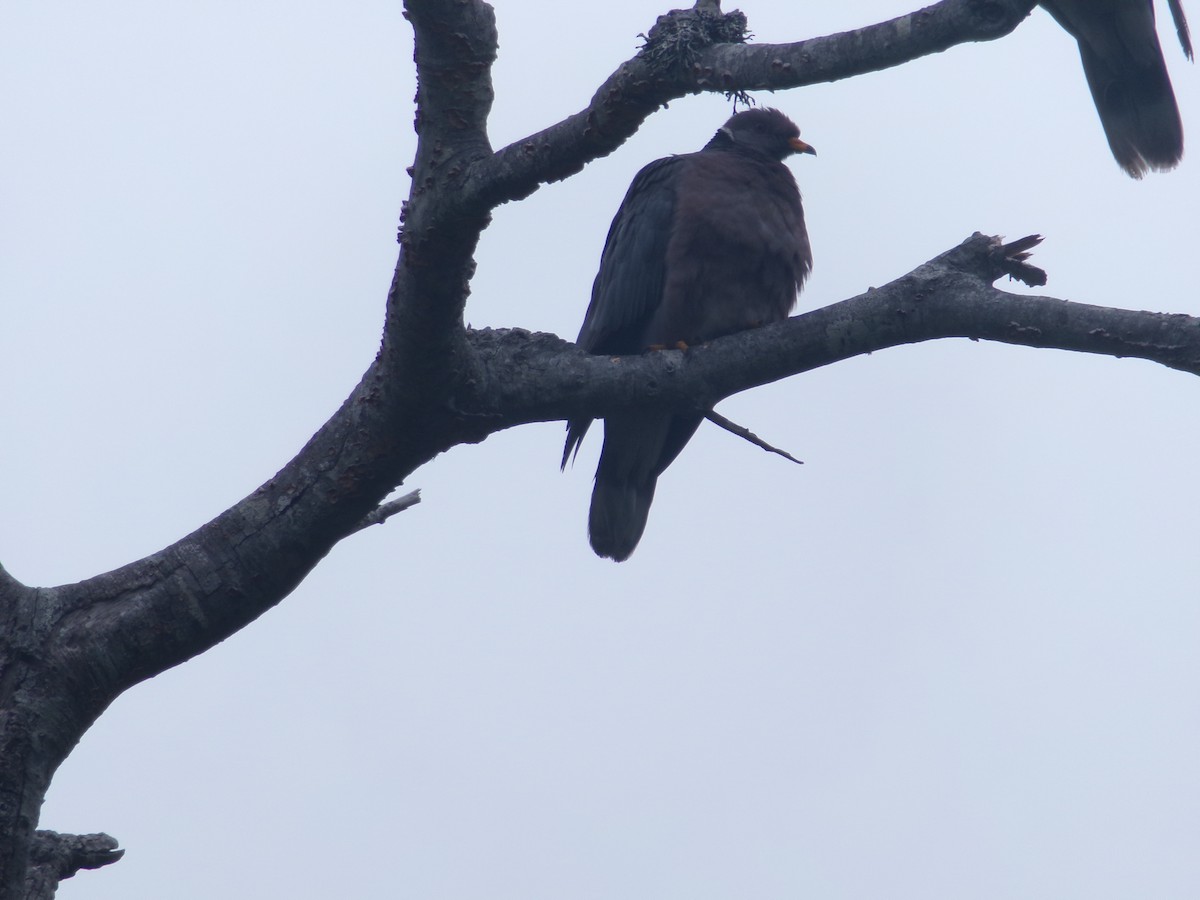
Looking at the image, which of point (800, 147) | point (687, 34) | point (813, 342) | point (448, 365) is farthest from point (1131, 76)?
point (448, 365)

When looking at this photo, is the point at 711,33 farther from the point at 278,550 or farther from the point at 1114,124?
the point at 1114,124

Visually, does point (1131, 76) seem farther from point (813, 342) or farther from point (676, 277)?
point (813, 342)

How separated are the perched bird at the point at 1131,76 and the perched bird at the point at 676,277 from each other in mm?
1168

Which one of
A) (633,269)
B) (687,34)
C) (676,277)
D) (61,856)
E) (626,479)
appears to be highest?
(633,269)

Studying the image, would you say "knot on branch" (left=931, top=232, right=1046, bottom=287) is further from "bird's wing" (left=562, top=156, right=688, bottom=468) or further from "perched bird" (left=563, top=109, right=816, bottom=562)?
"bird's wing" (left=562, top=156, right=688, bottom=468)

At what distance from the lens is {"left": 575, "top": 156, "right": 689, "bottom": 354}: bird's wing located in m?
4.66

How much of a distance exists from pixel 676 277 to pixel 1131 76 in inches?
70.5

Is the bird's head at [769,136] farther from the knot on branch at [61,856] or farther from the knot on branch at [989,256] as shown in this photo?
the knot on branch at [61,856]

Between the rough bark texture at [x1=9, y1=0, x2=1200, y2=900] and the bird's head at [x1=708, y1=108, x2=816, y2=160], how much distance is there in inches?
96.9

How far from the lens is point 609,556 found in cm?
498

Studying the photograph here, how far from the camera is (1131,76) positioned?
4422 mm

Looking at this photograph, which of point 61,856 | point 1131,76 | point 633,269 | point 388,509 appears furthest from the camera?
point 633,269

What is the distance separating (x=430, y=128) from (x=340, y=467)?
2.74 ft

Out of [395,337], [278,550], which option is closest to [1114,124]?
[395,337]
